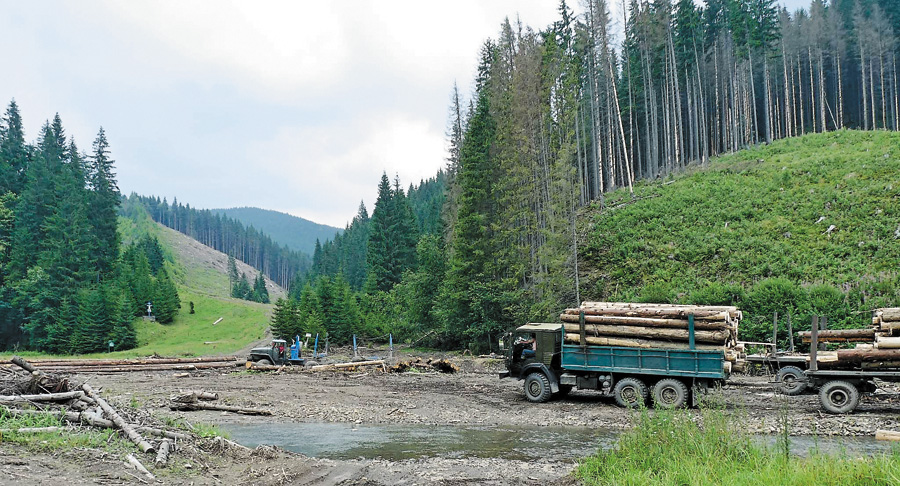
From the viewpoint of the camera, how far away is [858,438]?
11789 mm

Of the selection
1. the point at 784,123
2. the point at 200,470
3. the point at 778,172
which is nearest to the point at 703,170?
the point at 778,172

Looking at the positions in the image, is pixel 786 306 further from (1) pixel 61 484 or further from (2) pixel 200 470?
(1) pixel 61 484

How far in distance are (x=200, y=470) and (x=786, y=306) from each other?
2420cm

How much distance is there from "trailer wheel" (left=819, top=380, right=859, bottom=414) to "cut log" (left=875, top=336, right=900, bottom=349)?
4.42 ft

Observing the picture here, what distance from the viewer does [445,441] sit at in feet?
42.3

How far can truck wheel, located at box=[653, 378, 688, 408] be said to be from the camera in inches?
629

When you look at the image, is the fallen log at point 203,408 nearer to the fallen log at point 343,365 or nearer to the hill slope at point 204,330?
the fallen log at point 343,365

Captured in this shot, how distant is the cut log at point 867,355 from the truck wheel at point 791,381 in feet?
12.1

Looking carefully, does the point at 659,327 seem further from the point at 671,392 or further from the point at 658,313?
the point at 671,392

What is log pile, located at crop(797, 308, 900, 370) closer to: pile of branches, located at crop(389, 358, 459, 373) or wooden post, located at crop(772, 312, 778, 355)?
wooden post, located at crop(772, 312, 778, 355)

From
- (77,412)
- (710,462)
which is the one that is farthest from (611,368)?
(77,412)

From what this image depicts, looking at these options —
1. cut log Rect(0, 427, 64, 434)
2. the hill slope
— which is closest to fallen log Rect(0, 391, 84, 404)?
cut log Rect(0, 427, 64, 434)

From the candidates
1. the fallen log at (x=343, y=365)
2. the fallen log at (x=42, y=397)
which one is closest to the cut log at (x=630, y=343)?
the fallen log at (x=42, y=397)

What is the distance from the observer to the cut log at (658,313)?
52.3 feet
